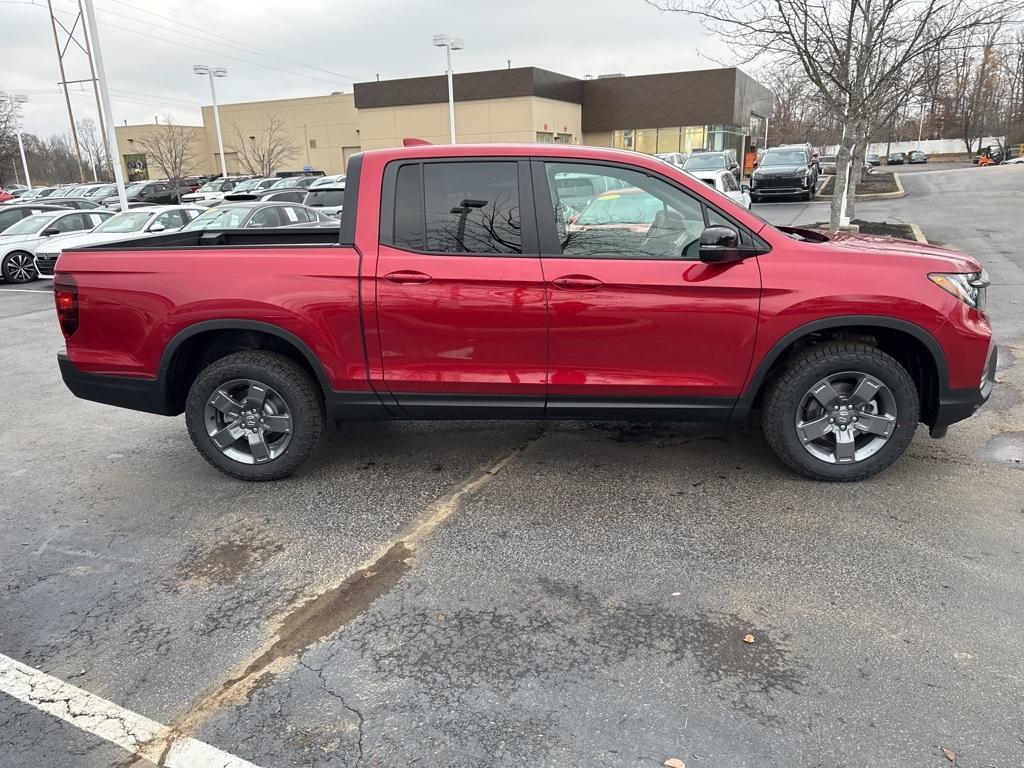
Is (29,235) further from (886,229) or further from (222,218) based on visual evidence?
(886,229)

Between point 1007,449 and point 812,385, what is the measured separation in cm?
177

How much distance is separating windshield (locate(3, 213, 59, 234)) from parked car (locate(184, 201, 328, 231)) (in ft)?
11.9

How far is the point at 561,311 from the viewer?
13.2 ft

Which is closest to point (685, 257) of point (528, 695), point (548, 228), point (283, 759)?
point (548, 228)

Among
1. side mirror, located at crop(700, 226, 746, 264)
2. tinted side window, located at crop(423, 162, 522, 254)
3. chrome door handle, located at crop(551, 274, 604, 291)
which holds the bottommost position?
chrome door handle, located at crop(551, 274, 604, 291)

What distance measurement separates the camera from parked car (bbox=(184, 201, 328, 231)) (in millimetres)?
13461

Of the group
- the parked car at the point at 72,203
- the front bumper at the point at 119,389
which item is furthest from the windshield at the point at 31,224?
the front bumper at the point at 119,389

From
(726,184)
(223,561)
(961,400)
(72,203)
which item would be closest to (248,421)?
(223,561)

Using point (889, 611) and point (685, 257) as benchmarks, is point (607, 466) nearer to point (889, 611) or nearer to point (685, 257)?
point (685, 257)

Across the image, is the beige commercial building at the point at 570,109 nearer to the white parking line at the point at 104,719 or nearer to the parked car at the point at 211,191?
the parked car at the point at 211,191

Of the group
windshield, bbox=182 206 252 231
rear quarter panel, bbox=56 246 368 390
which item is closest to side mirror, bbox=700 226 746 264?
rear quarter panel, bbox=56 246 368 390

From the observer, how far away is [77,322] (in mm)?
4406

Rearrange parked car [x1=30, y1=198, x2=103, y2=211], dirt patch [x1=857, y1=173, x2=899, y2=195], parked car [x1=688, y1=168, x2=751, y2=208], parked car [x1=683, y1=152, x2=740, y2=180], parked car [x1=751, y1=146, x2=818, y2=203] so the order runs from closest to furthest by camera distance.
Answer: parked car [x1=688, y1=168, x2=751, y2=208], parked car [x1=30, y1=198, x2=103, y2=211], parked car [x1=683, y1=152, x2=740, y2=180], parked car [x1=751, y1=146, x2=818, y2=203], dirt patch [x1=857, y1=173, x2=899, y2=195]

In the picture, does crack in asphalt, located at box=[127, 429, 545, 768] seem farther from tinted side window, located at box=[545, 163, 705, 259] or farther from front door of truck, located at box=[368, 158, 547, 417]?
tinted side window, located at box=[545, 163, 705, 259]
